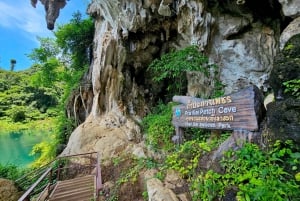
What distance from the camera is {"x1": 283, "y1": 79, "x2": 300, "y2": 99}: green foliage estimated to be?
7.70 feet

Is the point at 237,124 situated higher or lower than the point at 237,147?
higher

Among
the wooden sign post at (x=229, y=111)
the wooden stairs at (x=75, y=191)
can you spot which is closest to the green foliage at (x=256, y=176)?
the wooden sign post at (x=229, y=111)

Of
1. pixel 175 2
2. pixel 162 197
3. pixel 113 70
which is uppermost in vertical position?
Result: pixel 175 2

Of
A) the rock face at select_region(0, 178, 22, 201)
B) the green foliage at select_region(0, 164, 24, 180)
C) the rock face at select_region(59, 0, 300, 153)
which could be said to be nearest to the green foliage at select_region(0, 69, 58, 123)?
the green foliage at select_region(0, 164, 24, 180)

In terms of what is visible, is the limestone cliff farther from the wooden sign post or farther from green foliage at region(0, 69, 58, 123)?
green foliage at region(0, 69, 58, 123)

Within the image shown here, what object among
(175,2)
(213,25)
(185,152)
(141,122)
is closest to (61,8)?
(175,2)

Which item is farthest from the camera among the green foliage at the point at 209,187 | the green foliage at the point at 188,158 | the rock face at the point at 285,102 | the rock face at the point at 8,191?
the rock face at the point at 8,191

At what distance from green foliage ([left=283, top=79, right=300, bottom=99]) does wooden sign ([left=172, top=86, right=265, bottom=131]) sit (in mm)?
438

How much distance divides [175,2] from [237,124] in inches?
228

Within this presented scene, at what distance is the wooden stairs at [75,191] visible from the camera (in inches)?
181

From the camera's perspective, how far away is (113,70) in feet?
28.5

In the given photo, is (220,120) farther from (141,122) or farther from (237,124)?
(141,122)

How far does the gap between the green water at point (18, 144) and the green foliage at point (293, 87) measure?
1750 cm

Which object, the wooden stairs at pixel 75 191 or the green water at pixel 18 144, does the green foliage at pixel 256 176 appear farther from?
the green water at pixel 18 144
